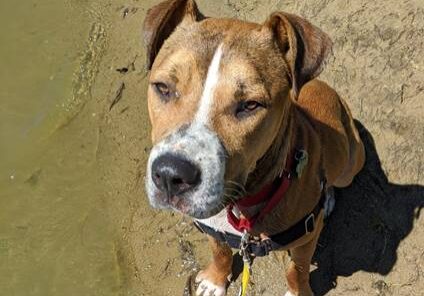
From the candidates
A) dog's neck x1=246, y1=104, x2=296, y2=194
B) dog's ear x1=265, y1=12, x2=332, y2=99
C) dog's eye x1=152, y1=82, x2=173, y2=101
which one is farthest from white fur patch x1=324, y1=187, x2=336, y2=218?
dog's eye x1=152, y1=82, x2=173, y2=101

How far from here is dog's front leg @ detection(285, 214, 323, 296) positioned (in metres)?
5.30

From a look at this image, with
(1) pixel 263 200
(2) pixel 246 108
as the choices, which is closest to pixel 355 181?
(1) pixel 263 200

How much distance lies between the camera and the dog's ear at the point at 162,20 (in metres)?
4.57

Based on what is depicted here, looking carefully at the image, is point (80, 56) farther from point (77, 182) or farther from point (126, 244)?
point (126, 244)

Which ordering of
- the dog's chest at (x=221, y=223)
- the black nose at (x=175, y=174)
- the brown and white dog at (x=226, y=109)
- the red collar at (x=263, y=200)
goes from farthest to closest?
the dog's chest at (x=221, y=223), the red collar at (x=263, y=200), the brown and white dog at (x=226, y=109), the black nose at (x=175, y=174)

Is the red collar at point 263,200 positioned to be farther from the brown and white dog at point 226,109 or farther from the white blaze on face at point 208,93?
the white blaze on face at point 208,93

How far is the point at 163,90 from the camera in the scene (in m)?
4.29

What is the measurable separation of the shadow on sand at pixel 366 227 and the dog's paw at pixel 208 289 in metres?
0.84

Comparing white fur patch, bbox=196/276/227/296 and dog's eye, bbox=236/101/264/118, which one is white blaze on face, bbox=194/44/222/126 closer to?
dog's eye, bbox=236/101/264/118

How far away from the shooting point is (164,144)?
3.87 m

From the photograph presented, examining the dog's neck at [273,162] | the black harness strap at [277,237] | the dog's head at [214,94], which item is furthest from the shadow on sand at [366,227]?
the dog's head at [214,94]

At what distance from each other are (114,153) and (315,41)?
344cm

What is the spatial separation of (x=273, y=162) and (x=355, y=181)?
2.16 meters

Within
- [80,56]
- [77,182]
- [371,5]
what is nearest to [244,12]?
[371,5]
